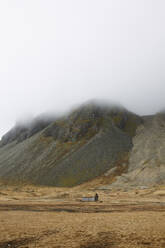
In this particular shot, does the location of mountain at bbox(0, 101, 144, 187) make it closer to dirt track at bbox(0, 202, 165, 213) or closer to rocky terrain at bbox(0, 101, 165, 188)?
rocky terrain at bbox(0, 101, 165, 188)

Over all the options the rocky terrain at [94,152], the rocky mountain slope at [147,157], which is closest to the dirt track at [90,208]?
the rocky mountain slope at [147,157]

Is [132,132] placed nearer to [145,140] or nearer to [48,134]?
[145,140]

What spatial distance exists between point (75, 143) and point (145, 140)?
37.2 meters

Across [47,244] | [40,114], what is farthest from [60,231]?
[40,114]

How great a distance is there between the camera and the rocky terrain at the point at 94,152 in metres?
88.8

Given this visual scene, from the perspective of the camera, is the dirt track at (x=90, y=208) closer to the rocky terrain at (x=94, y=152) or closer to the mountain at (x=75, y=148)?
the rocky terrain at (x=94, y=152)

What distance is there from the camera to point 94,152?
343 ft

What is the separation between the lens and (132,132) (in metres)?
131

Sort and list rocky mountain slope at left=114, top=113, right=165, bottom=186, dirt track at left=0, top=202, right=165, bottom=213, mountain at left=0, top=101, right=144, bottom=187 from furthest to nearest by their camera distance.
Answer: mountain at left=0, top=101, right=144, bottom=187 → rocky mountain slope at left=114, top=113, right=165, bottom=186 → dirt track at left=0, top=202, right=165, bottom=213

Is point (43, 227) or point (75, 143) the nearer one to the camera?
point (43, 227)

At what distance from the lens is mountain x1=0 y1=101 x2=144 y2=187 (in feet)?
313

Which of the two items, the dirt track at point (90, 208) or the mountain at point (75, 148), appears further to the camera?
the mountain at point (75, 148)

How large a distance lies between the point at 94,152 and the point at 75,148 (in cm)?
1397

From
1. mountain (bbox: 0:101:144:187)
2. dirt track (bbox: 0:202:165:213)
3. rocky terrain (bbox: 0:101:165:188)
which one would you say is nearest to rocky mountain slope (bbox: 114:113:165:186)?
rocky terrain (bbox: 0:101:165:188)
